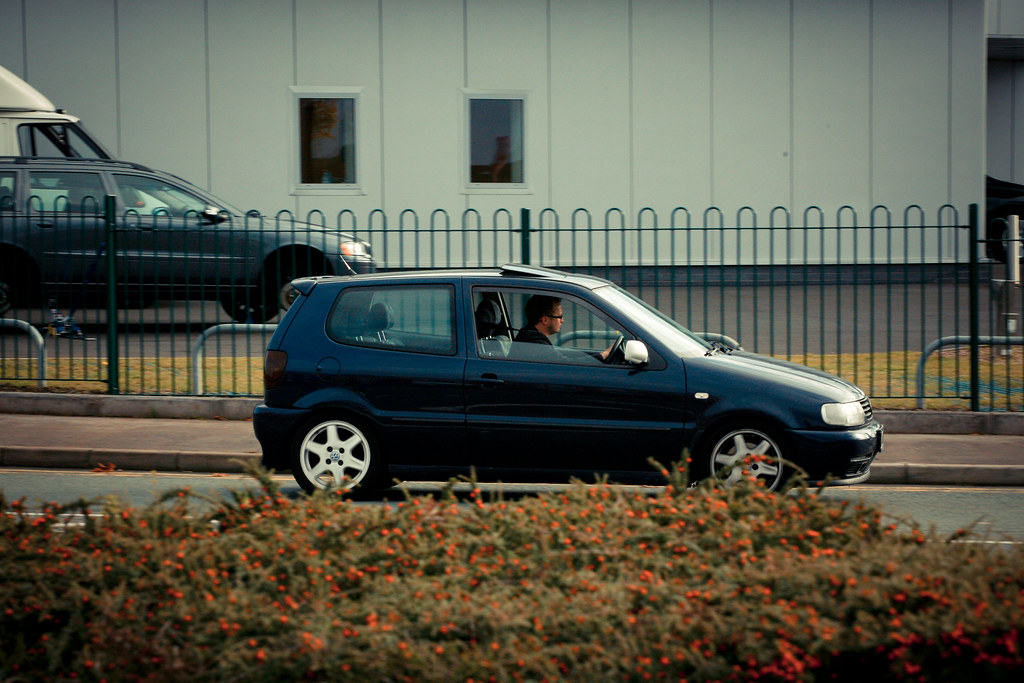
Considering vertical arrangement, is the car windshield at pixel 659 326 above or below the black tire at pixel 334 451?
above

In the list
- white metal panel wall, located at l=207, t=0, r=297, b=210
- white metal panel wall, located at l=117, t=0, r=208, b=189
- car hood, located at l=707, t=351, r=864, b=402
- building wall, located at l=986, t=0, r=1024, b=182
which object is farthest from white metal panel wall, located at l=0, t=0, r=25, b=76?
building wall, located at l=986, t=0, r=1024, b=182

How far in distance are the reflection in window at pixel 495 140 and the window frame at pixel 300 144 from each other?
1.86 metres

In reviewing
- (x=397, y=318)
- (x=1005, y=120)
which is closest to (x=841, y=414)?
(x=397, y=318)

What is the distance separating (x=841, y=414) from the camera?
7.25 meters

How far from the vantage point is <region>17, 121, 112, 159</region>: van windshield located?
15578 millimetres

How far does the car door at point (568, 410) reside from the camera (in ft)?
23.9

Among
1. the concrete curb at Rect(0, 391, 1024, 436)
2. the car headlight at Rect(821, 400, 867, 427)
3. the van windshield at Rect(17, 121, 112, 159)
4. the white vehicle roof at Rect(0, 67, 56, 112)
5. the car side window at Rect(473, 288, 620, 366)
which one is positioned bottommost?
the concrete curb at Rect(0, 391, 1024, 436)

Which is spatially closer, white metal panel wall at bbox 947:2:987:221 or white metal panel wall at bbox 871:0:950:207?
white metal panel wall at bbox 871:0:950:207

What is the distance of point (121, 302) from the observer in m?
13.0

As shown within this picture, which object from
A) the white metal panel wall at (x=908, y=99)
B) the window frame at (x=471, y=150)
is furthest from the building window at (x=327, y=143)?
the white metal panel wall at (x=908, y=99)

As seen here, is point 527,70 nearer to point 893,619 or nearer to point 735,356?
point 735,356

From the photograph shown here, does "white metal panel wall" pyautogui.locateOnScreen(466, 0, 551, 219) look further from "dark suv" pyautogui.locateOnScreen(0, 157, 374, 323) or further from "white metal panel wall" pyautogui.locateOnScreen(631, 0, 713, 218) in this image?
"dark suv" pyautogui.locateOnScreen(0, 157, 374, 323)

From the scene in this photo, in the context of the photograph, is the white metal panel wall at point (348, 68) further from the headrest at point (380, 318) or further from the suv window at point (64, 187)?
the headrest at point (380, 318)

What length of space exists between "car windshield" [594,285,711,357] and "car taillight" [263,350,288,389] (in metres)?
2.14
